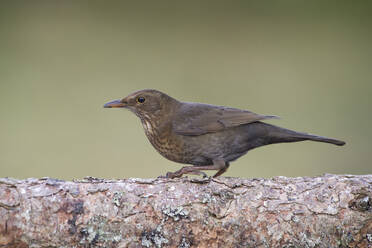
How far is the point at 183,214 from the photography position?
115 inches

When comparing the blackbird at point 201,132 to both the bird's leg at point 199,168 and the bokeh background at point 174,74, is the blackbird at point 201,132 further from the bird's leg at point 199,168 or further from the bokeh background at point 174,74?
the bokeh background at point 174,74

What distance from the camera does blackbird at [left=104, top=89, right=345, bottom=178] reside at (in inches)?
157

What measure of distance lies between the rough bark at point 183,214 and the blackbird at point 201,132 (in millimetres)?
874

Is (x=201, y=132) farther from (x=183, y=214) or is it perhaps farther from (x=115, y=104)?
(x=183, y=214)

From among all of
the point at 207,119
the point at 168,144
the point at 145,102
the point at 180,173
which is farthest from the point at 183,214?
the point at 145,102

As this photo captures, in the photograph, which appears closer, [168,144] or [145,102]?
[168,144]

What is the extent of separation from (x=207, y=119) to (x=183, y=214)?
4.56ft

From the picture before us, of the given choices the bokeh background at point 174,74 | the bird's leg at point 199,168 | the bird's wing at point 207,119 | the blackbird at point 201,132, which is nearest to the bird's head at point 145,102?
the blackbird at point 201,132

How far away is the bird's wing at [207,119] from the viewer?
13.2ft

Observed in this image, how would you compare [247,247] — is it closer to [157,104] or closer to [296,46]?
[157,104]

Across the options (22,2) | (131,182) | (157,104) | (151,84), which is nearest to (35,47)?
(22,2)

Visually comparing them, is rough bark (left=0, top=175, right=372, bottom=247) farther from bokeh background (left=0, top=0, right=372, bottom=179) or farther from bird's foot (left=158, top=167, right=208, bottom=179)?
bokeh background (left=0, top=0, right=372, bottom=179)

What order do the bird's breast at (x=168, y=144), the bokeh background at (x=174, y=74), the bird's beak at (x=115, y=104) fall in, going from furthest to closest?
the bokeh background at (x=174, y=74) → the bird's beak at (x=115, y=104) → the bird's breast at (x=168, y=144)

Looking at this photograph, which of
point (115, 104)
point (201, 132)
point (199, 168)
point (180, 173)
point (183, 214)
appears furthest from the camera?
point (115, 104)
